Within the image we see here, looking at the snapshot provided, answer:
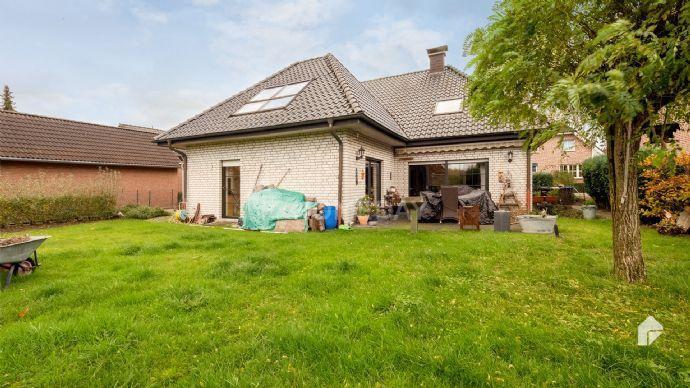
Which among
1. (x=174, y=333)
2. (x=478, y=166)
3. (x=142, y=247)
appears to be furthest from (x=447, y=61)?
(x=174, y=333)

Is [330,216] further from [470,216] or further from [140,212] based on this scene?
[140,212]

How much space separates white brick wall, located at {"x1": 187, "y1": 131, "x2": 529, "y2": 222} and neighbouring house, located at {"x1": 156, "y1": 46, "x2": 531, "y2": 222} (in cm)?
3

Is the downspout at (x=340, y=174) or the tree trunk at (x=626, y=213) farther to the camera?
the downspout at (x=340, y=174)

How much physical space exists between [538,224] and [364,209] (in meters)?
4.29

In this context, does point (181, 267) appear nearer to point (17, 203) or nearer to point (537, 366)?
point (537, 366)

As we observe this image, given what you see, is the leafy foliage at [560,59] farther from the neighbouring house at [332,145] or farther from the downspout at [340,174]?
the downspout at [340,174]

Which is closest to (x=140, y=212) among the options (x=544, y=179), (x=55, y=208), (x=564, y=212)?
(x=55, y=208)

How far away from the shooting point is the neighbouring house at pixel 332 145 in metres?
8.38

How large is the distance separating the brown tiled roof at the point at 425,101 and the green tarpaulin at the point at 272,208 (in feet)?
15.9

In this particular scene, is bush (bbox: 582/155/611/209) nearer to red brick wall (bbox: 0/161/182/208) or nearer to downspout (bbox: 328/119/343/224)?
downspout (bbox: 328/119/343/224)

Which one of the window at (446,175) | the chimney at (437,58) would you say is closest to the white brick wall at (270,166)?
the window at (446,175)

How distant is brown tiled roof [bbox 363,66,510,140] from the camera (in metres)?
10.3

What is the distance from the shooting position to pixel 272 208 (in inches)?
332

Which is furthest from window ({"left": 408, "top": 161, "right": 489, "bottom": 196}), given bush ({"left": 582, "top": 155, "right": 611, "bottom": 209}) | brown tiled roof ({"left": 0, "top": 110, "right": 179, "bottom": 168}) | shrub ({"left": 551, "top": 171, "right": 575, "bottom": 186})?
shrub ({"left": 551, "top": 171, "right": 575, "bottom": 186})
